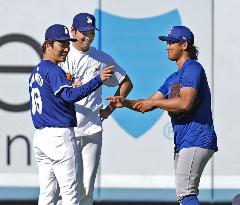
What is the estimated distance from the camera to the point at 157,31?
9789 mm

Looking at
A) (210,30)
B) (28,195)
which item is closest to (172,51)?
(210,30)

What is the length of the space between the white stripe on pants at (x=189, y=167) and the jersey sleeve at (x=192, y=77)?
45 centimetres

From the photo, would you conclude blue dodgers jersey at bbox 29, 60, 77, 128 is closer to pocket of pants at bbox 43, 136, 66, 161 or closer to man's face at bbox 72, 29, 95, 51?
pocket of pants at bbox 43, 136, 66, 161

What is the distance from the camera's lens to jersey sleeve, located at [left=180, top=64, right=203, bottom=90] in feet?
24.4

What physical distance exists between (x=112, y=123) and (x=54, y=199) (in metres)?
1.88

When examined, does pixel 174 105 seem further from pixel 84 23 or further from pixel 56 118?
pixel 84 23

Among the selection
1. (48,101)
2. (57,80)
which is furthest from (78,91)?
(48,101)

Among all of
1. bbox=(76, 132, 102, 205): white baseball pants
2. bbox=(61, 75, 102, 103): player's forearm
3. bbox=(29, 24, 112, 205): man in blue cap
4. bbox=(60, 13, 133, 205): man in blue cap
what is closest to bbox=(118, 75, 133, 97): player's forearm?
bbox=(60, 13, 133, 205): man in blue cap

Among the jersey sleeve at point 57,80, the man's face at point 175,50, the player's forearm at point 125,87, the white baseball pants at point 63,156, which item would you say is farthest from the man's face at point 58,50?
the player's forearm at point 125,87

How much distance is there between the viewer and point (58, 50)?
774cm

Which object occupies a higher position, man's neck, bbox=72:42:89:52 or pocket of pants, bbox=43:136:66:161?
man's neck, bbox=72:42:89:52

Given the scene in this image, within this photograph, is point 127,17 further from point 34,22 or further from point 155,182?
point 155,182

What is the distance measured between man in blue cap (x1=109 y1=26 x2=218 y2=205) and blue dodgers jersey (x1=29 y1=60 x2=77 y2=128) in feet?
1.74

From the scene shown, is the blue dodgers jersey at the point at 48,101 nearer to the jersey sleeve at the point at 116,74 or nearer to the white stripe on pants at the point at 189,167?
the white stripe on pants at the point at 189,167
